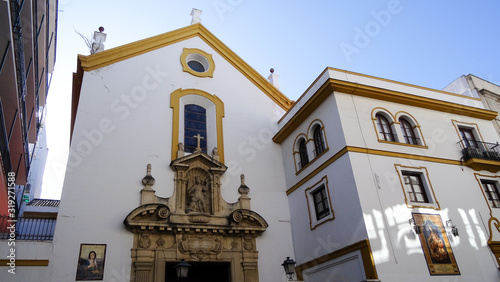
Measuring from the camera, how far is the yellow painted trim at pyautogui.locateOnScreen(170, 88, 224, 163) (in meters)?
13.6

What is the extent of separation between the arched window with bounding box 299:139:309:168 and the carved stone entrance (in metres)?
2.34

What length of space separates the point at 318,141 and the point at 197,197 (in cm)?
465

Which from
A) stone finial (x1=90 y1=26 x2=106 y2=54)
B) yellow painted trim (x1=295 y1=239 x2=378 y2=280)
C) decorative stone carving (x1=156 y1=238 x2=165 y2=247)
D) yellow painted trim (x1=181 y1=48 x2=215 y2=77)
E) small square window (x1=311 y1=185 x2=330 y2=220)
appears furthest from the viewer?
yellow painted trim (x1=181 y1=48 x2=215 y2=77)

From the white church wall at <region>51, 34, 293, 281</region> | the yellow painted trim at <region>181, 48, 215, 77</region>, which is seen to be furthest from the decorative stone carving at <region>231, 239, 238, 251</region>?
the yellow painted trim at <region>181, 48, 215, 77</region>

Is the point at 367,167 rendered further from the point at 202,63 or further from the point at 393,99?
the point at 202,63

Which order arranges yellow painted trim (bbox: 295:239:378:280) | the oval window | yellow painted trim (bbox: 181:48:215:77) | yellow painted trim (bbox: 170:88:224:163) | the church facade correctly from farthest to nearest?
the oval window < yellow painted trim (bbox: 181:48:215:77) < yellow painted trim (bbox: 170:88:224:163) < the church facade < yellow painted trim (bbox: 295:239:378:280)

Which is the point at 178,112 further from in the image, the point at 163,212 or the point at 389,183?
the point at 389,183

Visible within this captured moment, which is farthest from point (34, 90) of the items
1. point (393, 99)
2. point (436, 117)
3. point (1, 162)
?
point (436, 117)

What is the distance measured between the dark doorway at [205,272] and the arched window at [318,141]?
4892 mm

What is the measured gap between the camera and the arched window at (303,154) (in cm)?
1358

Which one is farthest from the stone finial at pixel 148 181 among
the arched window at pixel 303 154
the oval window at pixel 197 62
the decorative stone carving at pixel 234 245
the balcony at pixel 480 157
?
the balcony at pixel 480 157

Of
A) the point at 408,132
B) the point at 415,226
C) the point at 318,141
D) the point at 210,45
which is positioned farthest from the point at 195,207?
the point at 210,45

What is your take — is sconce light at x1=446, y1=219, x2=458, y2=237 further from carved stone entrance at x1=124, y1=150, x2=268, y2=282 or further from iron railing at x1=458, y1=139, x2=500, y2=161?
carved stone entrance at x1=124, y1=150, x2=268, y2=282

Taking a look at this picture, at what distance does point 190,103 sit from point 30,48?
5.98 m
